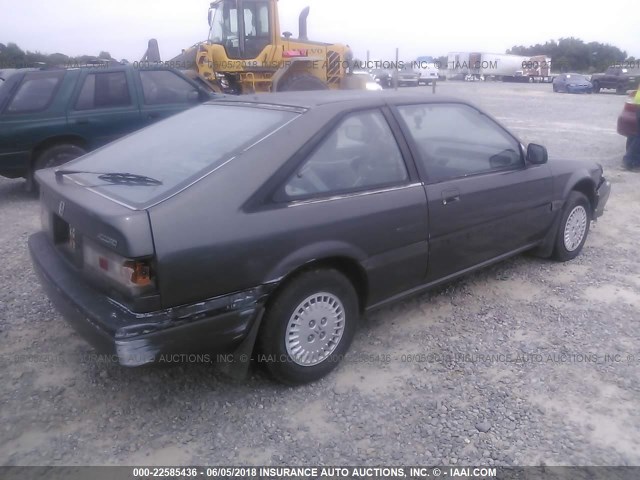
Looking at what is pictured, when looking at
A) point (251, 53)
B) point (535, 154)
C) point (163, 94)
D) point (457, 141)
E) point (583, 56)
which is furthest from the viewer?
point (583, 56)

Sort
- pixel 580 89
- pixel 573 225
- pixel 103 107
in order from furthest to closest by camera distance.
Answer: pixel 580 89 → pixel 103 107 → pixel 573 225

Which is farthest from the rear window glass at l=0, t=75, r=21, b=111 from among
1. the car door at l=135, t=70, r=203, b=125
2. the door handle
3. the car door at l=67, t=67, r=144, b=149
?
the door handle

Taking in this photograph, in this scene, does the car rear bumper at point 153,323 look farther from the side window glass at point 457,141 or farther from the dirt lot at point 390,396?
the side window glass at point 457,141

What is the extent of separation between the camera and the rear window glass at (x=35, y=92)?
661cm

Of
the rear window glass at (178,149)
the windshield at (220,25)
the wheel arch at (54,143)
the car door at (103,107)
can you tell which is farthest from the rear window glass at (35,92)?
the windshield at (220,25)

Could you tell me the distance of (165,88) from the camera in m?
7.76

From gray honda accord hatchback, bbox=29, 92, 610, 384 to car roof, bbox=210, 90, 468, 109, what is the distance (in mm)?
16

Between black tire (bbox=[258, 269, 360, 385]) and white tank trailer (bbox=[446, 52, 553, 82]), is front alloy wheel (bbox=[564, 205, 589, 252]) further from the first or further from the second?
white tank trailer (bbox=[446, 52, 553, 82])

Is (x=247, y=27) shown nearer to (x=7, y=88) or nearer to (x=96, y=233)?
(x=7, y=88)

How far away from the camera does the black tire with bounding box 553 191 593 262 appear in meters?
4.59

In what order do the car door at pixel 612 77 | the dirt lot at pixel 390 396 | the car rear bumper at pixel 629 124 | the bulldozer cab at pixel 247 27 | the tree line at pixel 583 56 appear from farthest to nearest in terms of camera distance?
the tree line at pixel 583 56 < the car door at pixel 612 77 < the bulldozer cab at pixel 247 27 < the car rear bumper at pixel 629 124 < the dirt lot at pixel 390 396

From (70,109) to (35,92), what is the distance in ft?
1.40

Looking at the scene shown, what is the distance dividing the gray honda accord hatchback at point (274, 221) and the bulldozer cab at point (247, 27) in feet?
31.7

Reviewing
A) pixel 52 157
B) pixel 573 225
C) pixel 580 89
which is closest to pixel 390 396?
pixel 573 225
